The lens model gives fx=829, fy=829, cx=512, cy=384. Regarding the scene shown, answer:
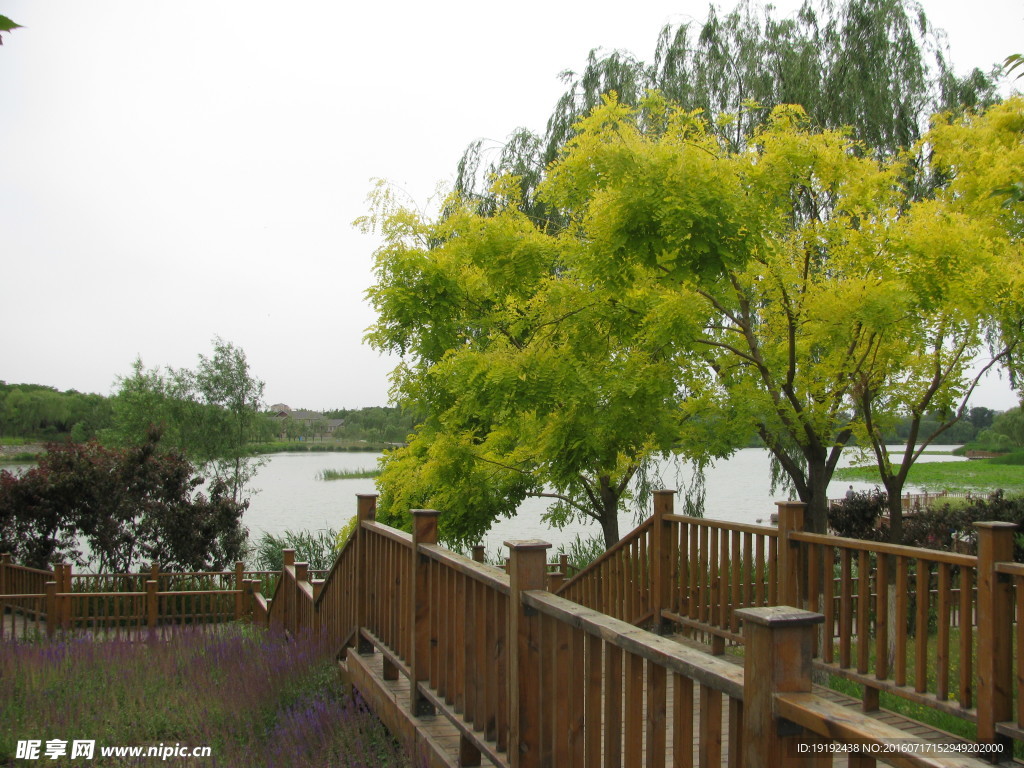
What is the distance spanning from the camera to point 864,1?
13.6 m

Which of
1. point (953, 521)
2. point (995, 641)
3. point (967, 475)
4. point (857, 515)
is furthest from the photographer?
point (967, 475)

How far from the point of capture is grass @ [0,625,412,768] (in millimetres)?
4609

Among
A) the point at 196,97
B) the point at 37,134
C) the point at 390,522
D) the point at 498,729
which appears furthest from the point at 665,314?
the point at 196,97

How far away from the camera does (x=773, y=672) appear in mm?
1817

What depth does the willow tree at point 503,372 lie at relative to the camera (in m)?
8.54

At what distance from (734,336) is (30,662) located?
25.2ft

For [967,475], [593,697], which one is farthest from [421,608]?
[967,475]

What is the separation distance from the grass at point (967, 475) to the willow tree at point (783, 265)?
30.4 meters

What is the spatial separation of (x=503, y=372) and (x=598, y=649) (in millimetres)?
5905

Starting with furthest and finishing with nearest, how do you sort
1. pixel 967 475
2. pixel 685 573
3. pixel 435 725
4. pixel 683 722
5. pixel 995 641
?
pixel 967 475 < pixel 685 573 < pixel 435 725 < pixel 995 641 < pixel 683 722

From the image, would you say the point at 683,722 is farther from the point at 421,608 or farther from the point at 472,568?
the point at 421,608

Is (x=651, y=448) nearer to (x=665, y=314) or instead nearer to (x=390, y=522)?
(x=665, y=314)

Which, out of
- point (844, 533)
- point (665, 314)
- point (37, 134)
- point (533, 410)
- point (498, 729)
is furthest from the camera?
point (844, 533)

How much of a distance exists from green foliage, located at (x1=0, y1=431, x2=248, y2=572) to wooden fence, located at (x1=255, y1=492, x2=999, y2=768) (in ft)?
40.6
